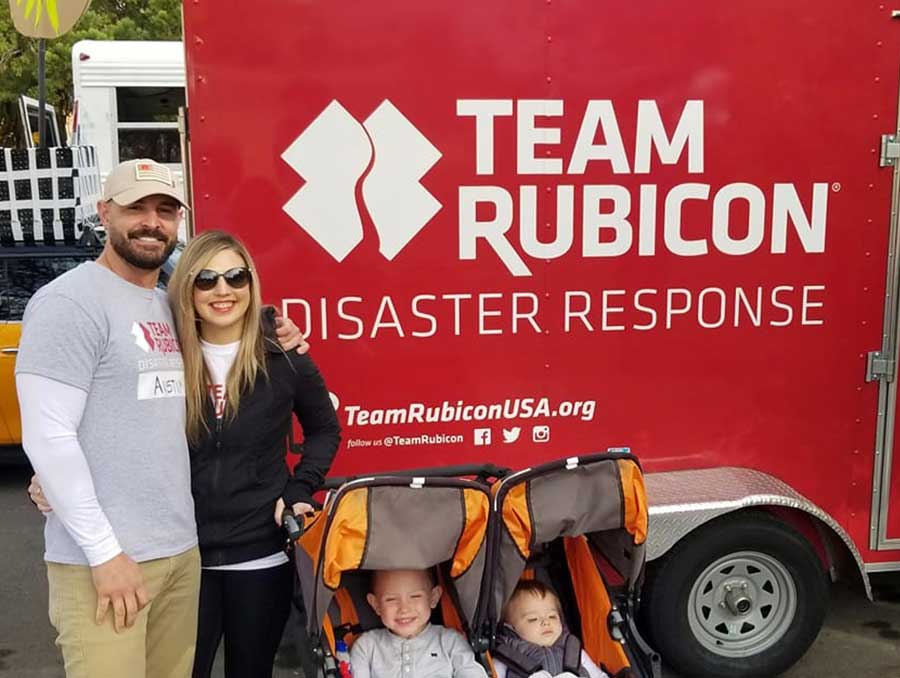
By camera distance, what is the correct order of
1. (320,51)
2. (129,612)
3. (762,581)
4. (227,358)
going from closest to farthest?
1. (129,612)
2. (227,358)
3. (320,51)
4. (762,581)

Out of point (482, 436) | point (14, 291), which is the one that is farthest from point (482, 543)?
point (14, 291)

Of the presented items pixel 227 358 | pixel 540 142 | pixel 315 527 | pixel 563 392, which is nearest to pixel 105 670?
pixel 315 527

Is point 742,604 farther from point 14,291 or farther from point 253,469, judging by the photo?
point 14,291

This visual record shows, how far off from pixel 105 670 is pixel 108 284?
0.97 metres

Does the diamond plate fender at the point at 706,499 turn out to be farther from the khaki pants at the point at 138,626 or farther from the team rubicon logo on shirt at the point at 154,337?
the team rubicon logo on shirt at the point at 154,337

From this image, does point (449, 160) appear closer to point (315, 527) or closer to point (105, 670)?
point (315, 527)

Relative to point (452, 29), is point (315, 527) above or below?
below

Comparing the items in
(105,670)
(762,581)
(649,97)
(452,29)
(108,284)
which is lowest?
(762,581)

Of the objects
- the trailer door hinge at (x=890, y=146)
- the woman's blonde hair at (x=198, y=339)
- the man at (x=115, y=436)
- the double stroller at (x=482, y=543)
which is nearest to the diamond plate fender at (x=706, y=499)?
the double stroller at (x=482, y=543)

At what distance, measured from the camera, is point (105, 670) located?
88.9 inches

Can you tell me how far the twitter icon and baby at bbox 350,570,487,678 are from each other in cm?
84

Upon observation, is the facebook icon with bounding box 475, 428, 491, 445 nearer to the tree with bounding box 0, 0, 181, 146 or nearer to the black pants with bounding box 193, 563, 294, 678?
the black pants with bounding box 193, 563, 294, 678

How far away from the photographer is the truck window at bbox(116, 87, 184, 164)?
31.8ft

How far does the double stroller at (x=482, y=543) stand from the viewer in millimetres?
2527
